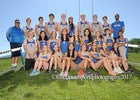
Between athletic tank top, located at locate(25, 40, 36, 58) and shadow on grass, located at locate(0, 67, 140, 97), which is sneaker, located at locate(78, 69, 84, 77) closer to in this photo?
shadow on grass, located at locate(0, 67, 140, 97)

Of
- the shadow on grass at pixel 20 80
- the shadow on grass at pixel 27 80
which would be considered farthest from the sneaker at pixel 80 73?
the shadow on grass at pixel 20 80

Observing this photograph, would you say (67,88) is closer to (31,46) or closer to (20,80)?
(20,80)

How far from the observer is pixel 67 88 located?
8.09 metres

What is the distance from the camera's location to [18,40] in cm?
1148

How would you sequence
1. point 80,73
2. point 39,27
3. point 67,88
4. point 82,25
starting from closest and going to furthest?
point 67,88 < point 80,73 < point 39,27 < point 82,25

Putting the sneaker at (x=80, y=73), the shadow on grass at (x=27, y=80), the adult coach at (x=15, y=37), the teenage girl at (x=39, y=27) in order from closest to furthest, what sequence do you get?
1. the shadow on grass at (x=27, y=80)
2. the sneaker at (x=80, y=73)
3. the adult coach at (x=15, y=37)
4. the teenage girl at (x=39, y=27)

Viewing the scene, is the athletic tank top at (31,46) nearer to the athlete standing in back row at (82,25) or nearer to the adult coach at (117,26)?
the athlete standing in back row at (82,25)

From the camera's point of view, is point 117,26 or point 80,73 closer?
point 80,73

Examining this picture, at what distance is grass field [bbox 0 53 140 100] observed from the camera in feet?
24.2

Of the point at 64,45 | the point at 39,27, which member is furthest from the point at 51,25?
the point at 64,45

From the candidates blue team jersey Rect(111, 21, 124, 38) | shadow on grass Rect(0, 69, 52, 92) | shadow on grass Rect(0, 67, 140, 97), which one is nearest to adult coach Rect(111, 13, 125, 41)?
blue team jersey Rect(111, 21, 124, 38)

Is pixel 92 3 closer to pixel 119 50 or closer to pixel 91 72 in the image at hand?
pixel 119 50

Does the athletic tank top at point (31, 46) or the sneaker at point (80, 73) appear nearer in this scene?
the sneaker at point (80, 73)

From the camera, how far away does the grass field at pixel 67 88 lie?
7.36 m
